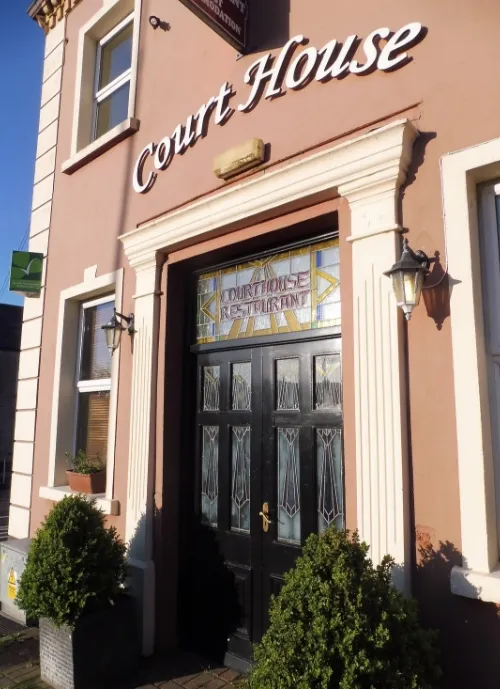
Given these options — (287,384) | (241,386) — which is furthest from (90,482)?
(287,384)

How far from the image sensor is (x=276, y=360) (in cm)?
403

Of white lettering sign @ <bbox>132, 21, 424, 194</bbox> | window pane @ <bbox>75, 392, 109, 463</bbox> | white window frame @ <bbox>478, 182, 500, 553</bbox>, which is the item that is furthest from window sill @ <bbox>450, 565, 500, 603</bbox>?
window pane @ <bbox>75, 392, 109, 463</bbox>

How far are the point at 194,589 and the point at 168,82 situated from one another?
4490 millimetres

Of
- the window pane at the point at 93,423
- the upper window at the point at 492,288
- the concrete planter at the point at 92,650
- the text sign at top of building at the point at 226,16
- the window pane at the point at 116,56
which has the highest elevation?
the window pane at the point at 116,56

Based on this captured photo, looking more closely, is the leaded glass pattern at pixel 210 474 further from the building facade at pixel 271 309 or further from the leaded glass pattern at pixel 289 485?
the leaded glass pattern at pixel 289 485

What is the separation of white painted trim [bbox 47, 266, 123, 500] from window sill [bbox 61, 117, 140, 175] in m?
1.27

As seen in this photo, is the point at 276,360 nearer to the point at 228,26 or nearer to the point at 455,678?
the point at 455,678

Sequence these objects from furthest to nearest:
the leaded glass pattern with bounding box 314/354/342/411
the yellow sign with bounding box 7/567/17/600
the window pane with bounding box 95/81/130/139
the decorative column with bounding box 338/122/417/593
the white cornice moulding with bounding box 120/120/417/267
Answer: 1. the window pane with bounding box 95/81/130/139
2. the yellow sign with bounding box 7/567/17/600
3. the leaded glass pattern with bounding box 314/354/342/411
4. the white cornice moulding with bounding box 120/120/417/267
5. the decorative column with bounding box 338/122/417/593

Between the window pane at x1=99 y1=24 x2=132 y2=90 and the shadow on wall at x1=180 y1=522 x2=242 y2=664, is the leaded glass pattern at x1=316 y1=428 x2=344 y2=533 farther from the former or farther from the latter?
the window pane at x1=99 y1=24 x2=132 y2=90

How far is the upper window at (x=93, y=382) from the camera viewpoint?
17.8 ft

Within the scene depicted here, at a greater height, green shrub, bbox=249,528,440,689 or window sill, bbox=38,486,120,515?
window sill, bbox=38,486,120,515

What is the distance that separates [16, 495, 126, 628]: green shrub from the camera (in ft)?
12.1

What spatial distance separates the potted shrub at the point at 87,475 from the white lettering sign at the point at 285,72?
2.69 m

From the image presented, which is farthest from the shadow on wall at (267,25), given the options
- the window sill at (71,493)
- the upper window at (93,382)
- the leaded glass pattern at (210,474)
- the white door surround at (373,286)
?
the window sill at (71,493)
